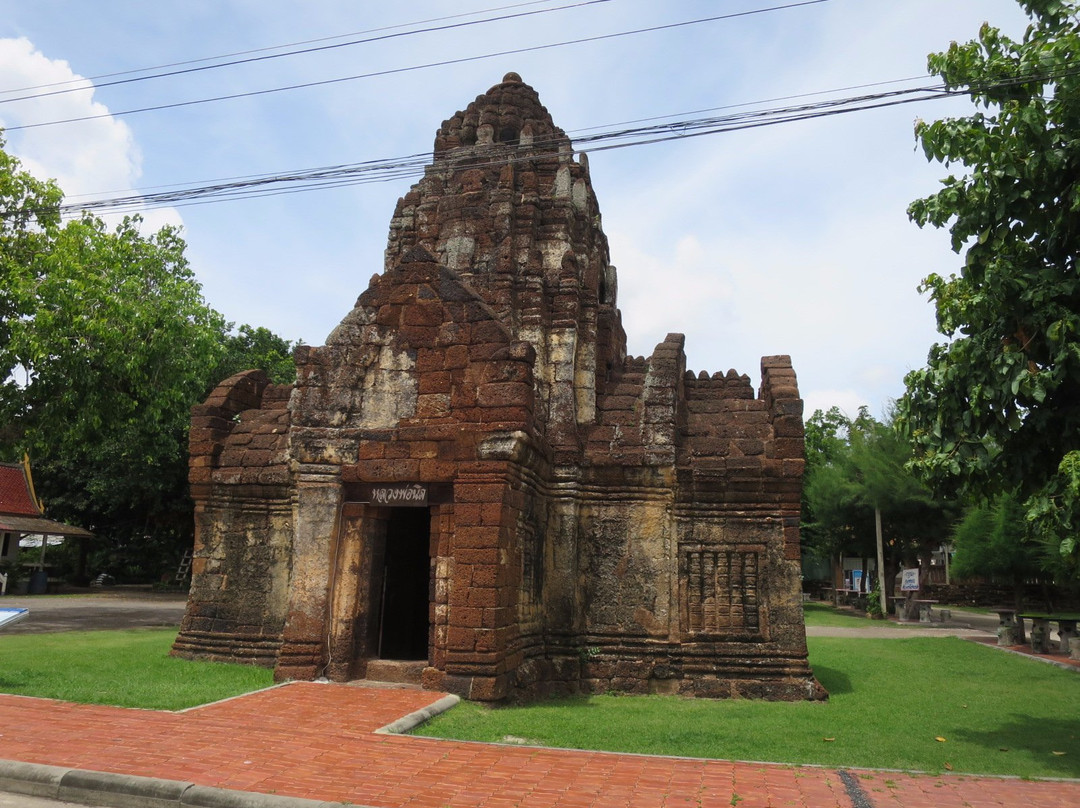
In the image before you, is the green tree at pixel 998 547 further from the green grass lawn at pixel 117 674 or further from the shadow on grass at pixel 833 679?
the green grass lawn at pixel 117 674

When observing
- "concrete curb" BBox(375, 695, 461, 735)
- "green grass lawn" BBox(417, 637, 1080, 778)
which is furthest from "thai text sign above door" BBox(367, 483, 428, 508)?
"green grass lawn" BBox(417, 637, 1080, 778)

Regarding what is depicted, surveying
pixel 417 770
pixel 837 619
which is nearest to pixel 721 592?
pixel 417 770

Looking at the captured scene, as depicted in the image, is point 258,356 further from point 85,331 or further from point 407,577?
point 407,577

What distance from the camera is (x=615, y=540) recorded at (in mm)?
10656

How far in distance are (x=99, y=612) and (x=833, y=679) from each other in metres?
17.3

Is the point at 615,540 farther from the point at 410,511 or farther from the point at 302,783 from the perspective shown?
the point at 302,783

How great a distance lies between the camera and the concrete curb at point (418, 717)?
699 cm

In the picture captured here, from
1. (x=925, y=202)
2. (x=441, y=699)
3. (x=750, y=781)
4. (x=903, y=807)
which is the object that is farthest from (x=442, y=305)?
(x=903, y=807)

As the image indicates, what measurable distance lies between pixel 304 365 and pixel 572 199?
5076 mm

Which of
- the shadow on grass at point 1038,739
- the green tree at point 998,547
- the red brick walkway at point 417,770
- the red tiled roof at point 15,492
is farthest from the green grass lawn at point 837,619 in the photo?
the red tiled roof at point 15,492

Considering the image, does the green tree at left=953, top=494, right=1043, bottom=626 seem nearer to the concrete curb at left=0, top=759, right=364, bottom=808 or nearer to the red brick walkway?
the red brick walkway

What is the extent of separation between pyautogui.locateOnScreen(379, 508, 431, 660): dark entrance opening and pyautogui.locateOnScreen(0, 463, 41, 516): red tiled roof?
23561 millimetres

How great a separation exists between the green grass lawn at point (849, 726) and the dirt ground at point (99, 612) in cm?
820

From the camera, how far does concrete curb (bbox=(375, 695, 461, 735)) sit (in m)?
6.99
